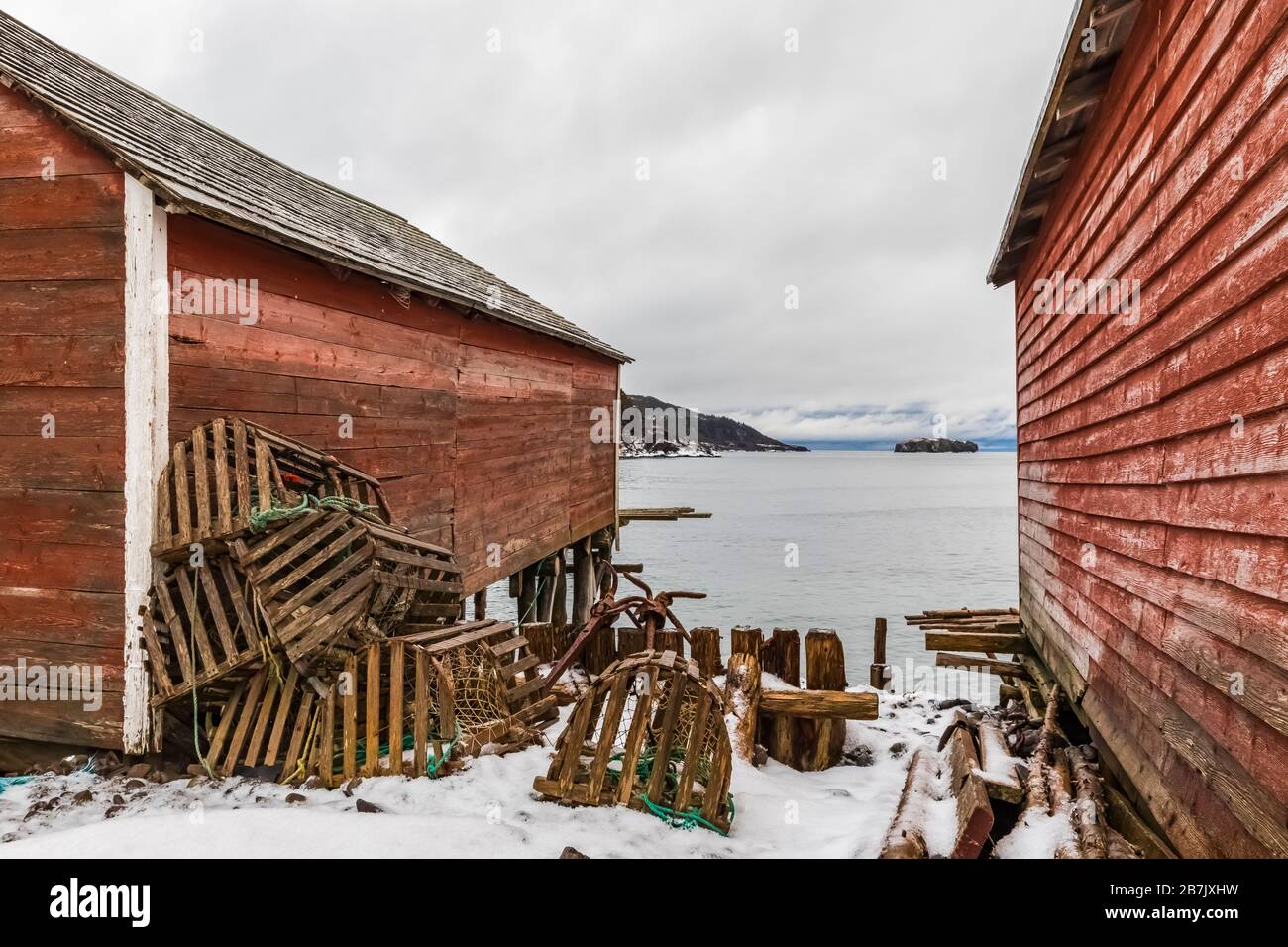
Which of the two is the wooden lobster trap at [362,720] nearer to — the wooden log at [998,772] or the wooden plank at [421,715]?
the wooden plank at [421,715]

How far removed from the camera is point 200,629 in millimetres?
4867

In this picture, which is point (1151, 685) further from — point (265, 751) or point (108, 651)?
point (108, 651)

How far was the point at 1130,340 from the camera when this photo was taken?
15.6ft

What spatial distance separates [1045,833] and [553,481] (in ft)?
35.0

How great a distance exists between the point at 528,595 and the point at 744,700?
1148 cm

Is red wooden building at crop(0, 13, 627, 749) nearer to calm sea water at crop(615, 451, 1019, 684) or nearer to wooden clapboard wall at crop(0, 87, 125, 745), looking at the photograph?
wooden clapboard wall at crop(0, 87, 125, 745)

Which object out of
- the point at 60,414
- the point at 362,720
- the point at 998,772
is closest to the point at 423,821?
the point at 362,720

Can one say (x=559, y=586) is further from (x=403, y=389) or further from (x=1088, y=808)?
(x=1088, y=808)

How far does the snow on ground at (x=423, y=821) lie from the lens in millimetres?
3506

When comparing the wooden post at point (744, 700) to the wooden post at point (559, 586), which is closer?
the wooden post at point (744, 700)

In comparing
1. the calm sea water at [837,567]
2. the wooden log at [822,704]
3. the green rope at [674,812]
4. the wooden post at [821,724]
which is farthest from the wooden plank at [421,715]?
the calm sea water at [837,567]

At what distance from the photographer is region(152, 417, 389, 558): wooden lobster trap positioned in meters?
4.89

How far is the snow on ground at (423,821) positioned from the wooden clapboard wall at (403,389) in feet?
8.60

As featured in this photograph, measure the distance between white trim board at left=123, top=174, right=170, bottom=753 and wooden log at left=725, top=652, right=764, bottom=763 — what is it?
13.6 ft
